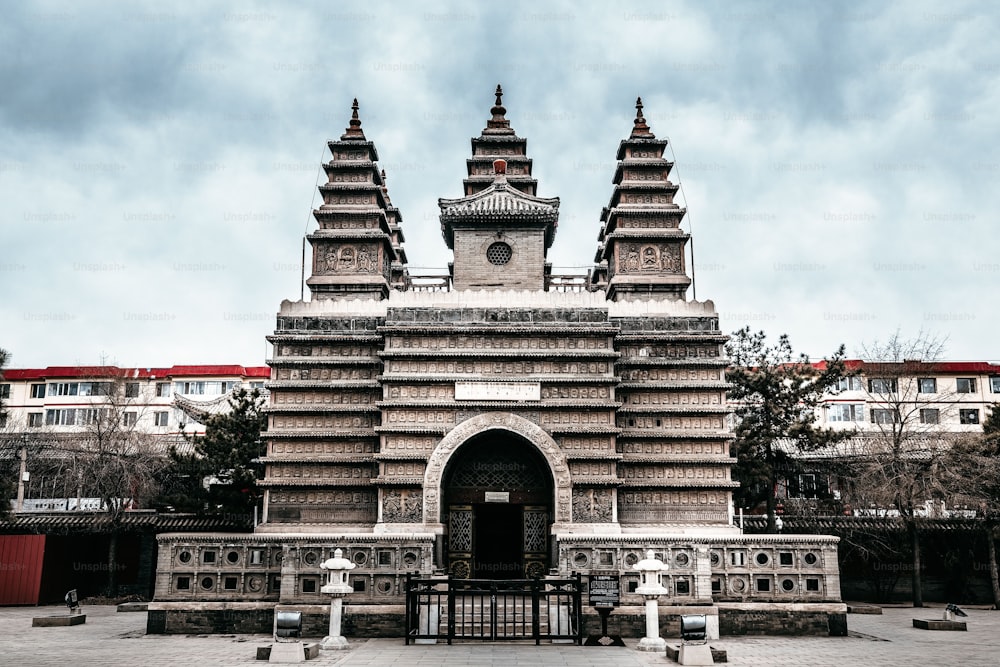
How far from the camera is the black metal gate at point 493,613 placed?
1838 cm

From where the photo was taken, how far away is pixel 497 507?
2875cm

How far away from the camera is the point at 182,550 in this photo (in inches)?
897

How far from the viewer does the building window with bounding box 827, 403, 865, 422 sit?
56.2m

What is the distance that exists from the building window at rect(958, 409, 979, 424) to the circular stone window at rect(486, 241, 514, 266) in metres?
35.4

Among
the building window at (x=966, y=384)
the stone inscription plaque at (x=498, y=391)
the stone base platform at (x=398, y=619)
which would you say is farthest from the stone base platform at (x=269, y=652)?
the building window at (x=966, y=384)

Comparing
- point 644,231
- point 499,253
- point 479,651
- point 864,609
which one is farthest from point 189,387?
point 479,651

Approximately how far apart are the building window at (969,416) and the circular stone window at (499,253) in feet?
116

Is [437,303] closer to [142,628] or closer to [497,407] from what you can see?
[497,407]

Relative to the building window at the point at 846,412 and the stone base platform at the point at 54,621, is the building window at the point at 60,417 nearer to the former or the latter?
the stone base platform at the point at 54,621

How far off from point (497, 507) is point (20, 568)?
1679 centimetres

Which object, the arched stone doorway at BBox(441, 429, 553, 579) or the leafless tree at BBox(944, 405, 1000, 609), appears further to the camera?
the leafless tree at BBox(944, 405, 1000, 609)

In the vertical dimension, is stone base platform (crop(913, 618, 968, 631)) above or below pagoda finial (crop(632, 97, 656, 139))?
below

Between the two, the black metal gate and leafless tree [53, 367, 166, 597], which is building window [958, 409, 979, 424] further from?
leafless tree [53, 367, 166, 597]

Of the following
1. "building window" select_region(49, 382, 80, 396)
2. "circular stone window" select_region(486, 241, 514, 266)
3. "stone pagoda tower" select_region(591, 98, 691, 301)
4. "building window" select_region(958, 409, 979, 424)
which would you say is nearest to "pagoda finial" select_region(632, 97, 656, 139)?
"stone pagoda tower" select_region(591, 98, 691, 301)
